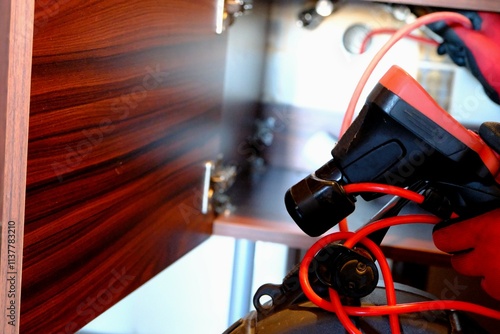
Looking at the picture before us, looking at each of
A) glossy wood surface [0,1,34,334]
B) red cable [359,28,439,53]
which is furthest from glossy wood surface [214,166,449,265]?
glossy wood surface [0,1,34,334]

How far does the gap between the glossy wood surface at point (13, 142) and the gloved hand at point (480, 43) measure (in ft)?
2.24

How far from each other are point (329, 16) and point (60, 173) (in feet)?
3.10

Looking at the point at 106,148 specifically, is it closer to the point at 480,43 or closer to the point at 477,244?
the point at 477,244

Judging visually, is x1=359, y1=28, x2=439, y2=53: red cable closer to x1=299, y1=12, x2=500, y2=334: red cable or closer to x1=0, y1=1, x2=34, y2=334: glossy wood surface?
x1=299, y1=12, x2=500, y2=334: red cable

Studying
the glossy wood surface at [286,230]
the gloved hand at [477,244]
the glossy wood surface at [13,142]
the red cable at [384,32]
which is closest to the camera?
the glossy wood surface at [13,142]

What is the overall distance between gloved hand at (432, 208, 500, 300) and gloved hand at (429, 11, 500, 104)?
40 cm

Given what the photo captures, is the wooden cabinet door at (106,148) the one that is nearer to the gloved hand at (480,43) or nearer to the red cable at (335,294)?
the red cable at (335,294)

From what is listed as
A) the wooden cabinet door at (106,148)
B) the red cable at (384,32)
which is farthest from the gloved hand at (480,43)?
the wooden cabinet door at (106,148)

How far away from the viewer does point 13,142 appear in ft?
1.33

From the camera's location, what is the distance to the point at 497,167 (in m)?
0.57

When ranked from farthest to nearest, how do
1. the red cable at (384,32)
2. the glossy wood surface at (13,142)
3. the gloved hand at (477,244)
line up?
the red cable at (384,32)
the gloved hand at (477,244)
the glossy wood surface at (13,142)

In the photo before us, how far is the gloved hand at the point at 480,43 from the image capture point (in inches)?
35.2

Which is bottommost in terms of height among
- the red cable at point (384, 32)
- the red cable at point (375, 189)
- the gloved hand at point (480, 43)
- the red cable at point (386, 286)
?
the red cable at point (386, 286)

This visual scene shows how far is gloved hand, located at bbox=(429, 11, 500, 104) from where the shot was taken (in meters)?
0.89
